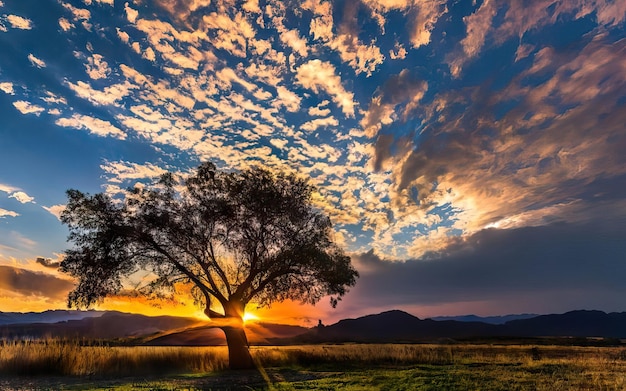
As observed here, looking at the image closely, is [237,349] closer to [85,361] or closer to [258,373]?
[258,373]

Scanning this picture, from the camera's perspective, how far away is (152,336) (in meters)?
28.9

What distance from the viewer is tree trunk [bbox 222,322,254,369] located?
30.1 m

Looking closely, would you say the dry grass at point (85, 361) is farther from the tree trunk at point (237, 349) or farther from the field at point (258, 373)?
the tree trunk at point (237, 349)

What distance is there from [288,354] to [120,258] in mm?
16286

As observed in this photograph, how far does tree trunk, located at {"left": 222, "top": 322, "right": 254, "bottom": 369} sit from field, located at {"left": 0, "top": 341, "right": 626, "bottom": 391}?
3.81 feet

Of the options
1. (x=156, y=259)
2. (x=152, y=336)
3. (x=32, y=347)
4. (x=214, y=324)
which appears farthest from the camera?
(x=156, y=259)

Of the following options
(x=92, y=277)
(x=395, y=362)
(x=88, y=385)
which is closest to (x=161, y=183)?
(x=92, y=277)

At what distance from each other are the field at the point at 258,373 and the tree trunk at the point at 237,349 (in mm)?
1160

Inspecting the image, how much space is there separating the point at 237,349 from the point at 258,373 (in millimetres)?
4636

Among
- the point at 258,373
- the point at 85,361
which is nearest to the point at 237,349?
the point at 258,373

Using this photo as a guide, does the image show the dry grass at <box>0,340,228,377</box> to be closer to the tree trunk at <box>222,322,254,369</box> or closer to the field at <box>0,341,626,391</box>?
the field at <box>0,341,626,391</box>

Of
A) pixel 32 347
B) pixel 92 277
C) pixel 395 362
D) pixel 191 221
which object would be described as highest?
pixel 191 221

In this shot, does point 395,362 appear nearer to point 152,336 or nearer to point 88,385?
point 152,336

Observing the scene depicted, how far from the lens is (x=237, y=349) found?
100ft
